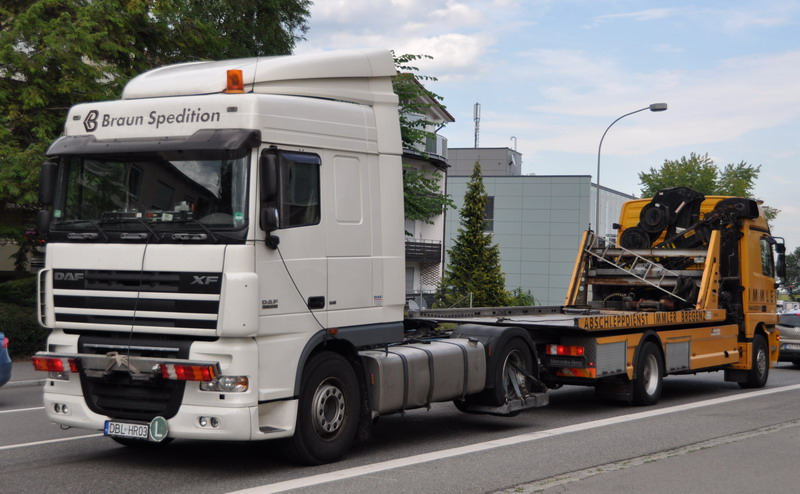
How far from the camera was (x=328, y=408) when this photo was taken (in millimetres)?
8969

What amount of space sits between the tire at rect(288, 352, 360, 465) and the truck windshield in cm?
161

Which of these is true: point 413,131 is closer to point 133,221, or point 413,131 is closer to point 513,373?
point 513,373

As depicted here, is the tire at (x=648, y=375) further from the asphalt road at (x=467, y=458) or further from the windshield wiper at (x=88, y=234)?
the windshield wiper at (x=88, y=234)

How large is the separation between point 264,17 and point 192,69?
18767 mm

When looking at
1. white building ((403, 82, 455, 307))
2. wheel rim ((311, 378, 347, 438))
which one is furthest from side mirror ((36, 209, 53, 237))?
white building ((403, 82, 455, 307))

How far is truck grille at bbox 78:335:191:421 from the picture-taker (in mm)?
8148

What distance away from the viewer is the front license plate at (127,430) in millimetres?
8141

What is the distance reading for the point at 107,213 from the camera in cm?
858

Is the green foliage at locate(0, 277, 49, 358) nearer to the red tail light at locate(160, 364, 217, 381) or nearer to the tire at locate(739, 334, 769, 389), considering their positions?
the red tail light at locate(160, 364, 217, 381)

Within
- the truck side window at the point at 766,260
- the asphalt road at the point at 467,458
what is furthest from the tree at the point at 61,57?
the truck side window at the point at 766,260

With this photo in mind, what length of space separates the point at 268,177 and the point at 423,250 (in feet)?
134

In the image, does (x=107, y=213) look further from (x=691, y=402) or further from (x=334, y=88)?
(x=691, y=402)

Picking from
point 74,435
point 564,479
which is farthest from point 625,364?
point 74,435

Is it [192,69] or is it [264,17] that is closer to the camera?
[192,69]
